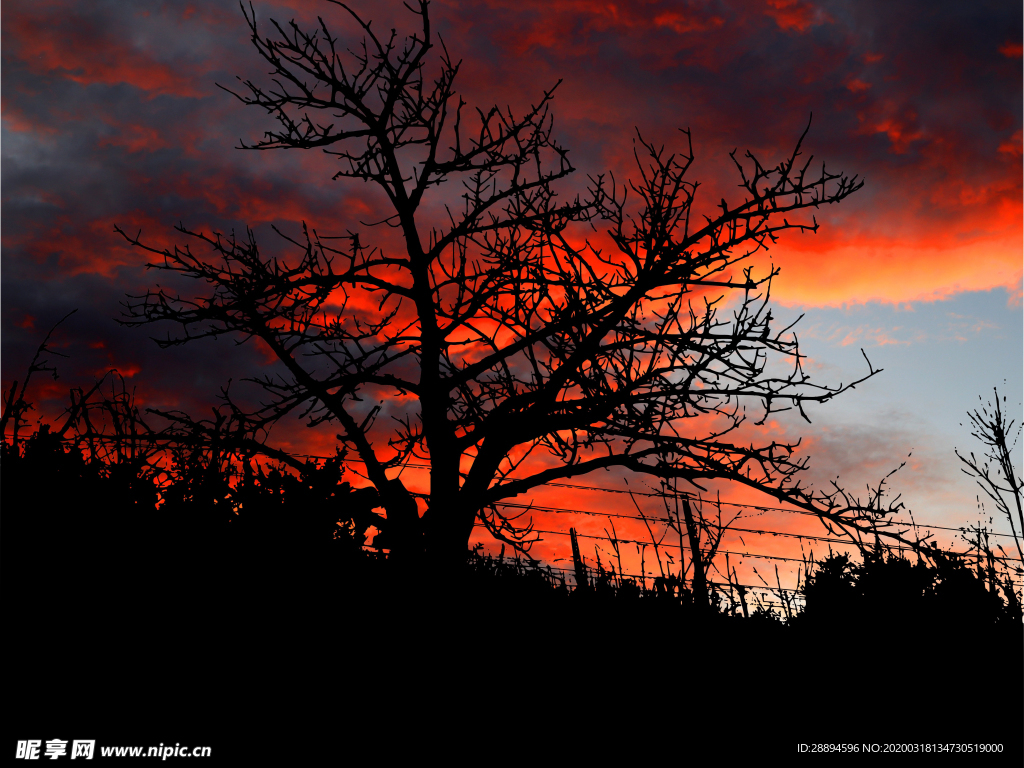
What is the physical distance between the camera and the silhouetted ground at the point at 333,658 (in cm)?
405

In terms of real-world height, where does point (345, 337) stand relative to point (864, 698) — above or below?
above

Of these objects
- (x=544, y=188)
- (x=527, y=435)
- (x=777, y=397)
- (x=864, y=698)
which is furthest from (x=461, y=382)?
(x=864, y=698)

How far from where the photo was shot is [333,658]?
4.59 meters

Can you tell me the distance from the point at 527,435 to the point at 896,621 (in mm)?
5616

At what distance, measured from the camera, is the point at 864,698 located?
7.47 metres

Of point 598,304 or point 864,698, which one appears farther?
point 598,304

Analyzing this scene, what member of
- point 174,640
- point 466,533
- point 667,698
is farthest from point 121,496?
point 667,698

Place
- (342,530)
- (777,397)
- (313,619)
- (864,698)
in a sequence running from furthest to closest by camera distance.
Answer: (777,397), (864,698), (342,530), (313,619)

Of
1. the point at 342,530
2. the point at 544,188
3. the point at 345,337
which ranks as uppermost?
the point at 544,188

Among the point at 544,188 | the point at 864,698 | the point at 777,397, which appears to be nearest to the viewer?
the point at 864,698

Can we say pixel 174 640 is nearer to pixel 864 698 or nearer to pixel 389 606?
pixel 389 606

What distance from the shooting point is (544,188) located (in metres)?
9.62

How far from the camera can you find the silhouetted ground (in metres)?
4.05

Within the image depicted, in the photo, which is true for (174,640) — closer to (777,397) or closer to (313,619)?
(313,619)
